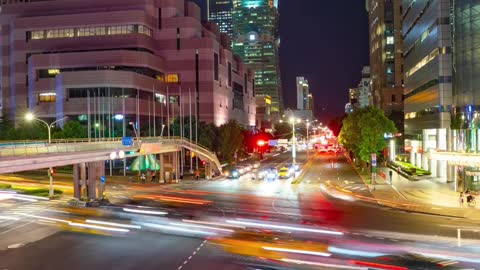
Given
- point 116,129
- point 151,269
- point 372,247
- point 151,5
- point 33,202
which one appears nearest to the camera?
point 151,269

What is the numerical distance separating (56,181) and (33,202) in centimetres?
2233

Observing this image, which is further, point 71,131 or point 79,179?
point 71,131

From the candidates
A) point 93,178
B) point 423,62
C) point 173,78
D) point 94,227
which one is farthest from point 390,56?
point 94,227

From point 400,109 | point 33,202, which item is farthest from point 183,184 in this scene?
point 400,109

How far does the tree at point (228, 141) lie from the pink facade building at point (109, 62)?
10760 millimetres

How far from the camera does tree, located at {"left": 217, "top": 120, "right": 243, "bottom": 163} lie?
97375mm

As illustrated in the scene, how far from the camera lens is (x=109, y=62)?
358 feet

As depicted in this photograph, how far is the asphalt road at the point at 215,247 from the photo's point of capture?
27.3m

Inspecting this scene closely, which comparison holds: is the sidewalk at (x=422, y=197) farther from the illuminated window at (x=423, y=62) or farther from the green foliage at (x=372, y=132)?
the illuminated window at (x=423, y=62)

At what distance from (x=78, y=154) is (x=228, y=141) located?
54.4 meters

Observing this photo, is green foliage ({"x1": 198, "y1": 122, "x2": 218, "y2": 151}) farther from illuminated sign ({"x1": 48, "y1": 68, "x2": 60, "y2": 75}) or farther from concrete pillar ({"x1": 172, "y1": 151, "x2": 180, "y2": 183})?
illuminated sign ({"x1": 48, "y1": 68, "x2": 60, "y2": 75})

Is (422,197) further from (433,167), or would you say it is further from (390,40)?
(390,40)

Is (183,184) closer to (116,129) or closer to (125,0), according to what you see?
(116,129)

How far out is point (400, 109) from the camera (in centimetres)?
14912
